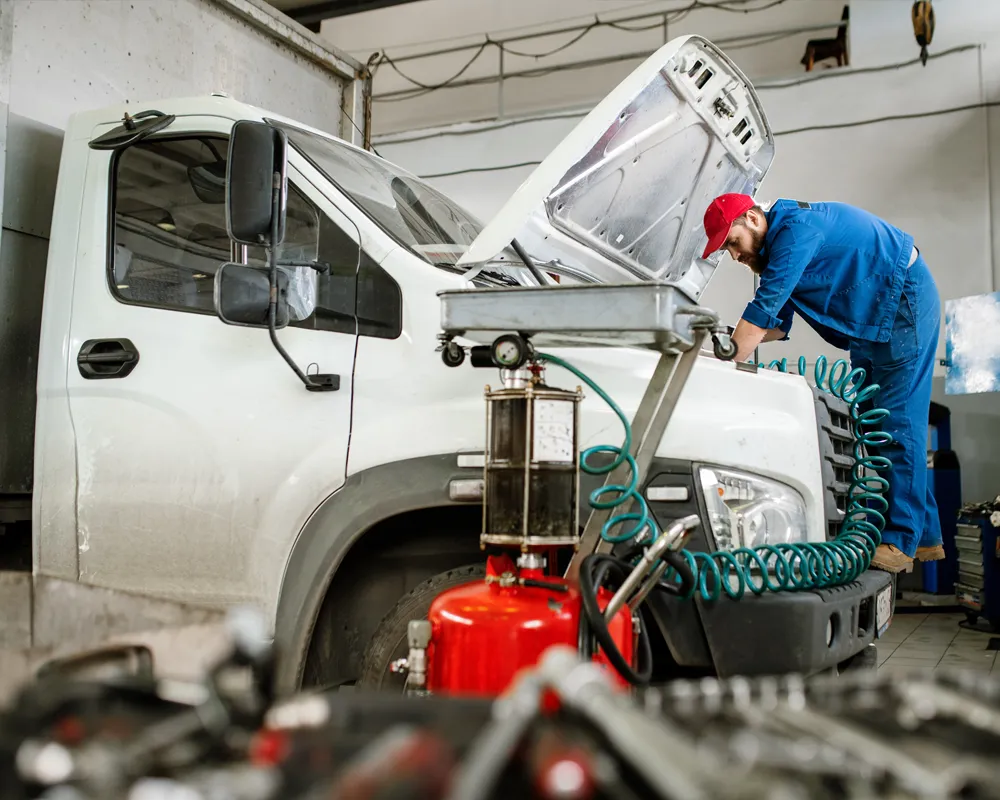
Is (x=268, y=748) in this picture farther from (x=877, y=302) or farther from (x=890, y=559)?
(x=877, y=302)

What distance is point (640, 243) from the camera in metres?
3.17

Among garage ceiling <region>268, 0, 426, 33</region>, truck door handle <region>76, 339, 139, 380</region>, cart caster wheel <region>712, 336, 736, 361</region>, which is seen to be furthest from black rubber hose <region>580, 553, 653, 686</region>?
garage ceiling <region>268, 0, 426, 33</region>

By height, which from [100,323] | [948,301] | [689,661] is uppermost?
[948,301]

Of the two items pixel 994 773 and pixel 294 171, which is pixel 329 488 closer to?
pixel 294 171

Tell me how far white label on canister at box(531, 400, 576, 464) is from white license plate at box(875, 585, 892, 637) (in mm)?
1120

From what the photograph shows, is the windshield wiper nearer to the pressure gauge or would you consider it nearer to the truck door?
the truck door

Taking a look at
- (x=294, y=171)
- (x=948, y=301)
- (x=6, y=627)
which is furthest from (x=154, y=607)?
(x=948, y=301)

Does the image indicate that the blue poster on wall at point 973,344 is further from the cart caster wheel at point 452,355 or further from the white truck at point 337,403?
the cart caster wheel at point 452,355

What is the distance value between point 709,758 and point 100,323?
2427 millimetres

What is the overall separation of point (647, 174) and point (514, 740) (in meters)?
2.36

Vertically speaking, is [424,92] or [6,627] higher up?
[424,92]

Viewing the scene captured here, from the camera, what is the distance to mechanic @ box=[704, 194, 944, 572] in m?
3.28

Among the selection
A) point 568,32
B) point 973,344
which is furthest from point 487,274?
point 568,32

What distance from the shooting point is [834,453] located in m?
2.54
